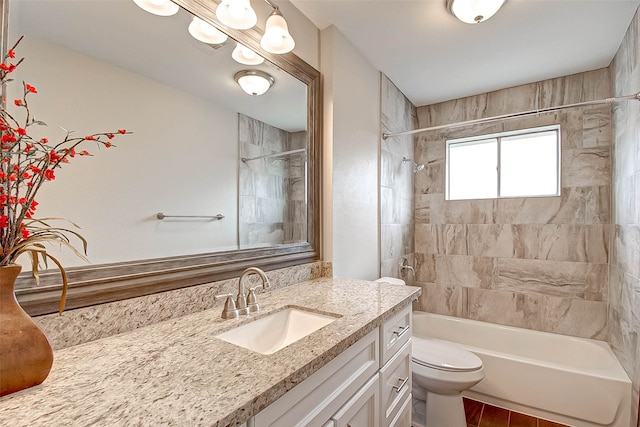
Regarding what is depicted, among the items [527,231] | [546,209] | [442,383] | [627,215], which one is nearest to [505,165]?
[546,209]

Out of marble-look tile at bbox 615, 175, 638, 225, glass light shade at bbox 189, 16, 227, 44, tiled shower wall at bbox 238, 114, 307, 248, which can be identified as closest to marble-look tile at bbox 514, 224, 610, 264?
marble-look tile at bbox 615, 175, 638, 225

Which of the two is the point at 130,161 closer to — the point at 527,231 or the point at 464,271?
the point at 464,271

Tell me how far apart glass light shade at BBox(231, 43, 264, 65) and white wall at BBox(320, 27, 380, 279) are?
0.50 meters

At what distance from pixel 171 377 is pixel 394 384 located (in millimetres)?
1000

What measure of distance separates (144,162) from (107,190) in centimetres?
15

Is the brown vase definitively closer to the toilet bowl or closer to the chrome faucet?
the chrome faucet

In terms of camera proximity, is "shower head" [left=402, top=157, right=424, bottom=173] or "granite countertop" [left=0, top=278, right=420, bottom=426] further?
"shower head" [left=402, top=157, right=424, bottom=173]

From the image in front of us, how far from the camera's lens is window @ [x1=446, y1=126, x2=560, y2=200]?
2596mm

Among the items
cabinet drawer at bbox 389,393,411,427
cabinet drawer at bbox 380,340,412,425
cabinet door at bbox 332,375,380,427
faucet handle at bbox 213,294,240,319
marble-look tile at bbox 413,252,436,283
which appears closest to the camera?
cabinet door at bbox 332,375,380,427

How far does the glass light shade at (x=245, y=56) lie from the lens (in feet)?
4.51

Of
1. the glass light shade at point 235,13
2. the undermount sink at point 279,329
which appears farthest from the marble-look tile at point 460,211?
the glass light shade at point 235,13

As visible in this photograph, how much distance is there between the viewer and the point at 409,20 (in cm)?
177

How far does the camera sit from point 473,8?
1562mm

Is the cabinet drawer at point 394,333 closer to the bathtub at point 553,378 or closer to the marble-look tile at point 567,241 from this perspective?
the bathtub at point 553,378
